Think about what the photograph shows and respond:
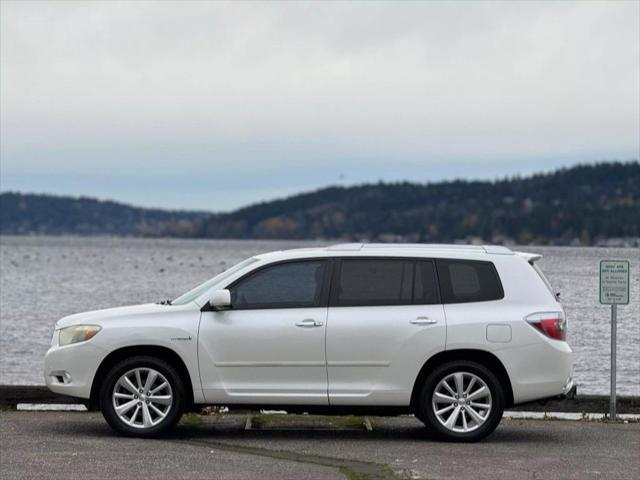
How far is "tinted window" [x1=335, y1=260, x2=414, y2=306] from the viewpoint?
11719 mm

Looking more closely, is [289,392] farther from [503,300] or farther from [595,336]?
[595,336]

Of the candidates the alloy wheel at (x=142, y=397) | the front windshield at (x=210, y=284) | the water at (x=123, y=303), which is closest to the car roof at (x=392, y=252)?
the front windshield at (x=210, y=284)

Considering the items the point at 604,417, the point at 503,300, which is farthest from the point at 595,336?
the point at 503,300

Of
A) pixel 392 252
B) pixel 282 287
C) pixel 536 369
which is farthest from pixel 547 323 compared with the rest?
pixel 282 287

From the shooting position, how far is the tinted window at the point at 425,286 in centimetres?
1173

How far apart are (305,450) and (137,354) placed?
1.89m

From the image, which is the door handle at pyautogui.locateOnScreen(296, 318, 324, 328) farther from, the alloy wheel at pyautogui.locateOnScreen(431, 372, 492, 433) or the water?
the water

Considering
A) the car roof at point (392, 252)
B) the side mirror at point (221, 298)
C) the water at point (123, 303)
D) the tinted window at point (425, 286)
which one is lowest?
the water at point (123, 303)

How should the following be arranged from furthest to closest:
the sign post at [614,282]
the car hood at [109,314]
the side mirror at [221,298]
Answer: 1. the sign post at [614,282]
2. the car hood at [109,314]
3. the side mirror at [221,298]

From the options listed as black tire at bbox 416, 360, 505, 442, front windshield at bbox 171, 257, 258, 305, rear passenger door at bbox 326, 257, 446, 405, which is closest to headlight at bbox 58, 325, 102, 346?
front windshield at bbox 171, 257, 258, 305

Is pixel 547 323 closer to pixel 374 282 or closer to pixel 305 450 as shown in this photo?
pixel 374 282

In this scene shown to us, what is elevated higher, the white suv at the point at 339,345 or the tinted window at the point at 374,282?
the tinted window at the point at 374,282

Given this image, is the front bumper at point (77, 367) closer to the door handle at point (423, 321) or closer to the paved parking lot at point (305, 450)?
the paved parking lot at point (305, 450)

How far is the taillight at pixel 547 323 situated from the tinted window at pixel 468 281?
14.1 inches
